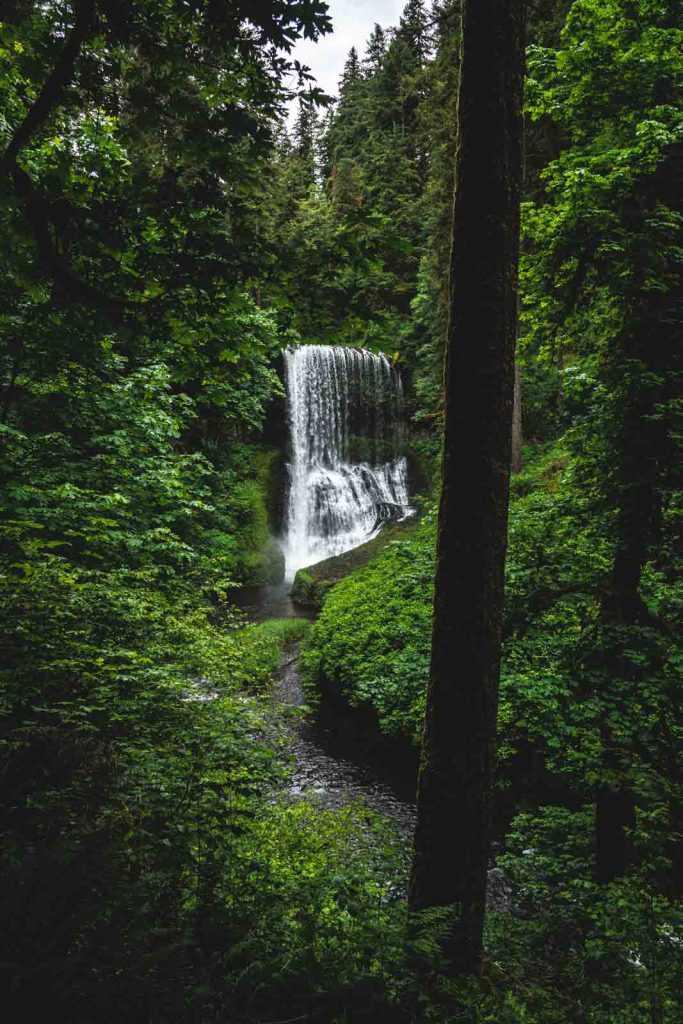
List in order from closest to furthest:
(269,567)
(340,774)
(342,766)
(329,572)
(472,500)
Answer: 1. (472,500)
2. (340,774)
3. (342,766)
4. (329,572)
5. (269,567)

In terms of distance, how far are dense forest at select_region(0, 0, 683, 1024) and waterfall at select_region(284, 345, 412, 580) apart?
1547 cm

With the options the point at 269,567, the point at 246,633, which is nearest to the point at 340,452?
the point at 269,567

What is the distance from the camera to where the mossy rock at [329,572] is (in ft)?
53.0

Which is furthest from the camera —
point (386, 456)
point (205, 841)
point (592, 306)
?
point (386, 456)

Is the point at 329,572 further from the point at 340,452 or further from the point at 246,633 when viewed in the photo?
the point at 246,633

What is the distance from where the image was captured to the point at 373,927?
108 inches

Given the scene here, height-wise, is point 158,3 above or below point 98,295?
above

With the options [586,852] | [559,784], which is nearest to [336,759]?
[559,784]

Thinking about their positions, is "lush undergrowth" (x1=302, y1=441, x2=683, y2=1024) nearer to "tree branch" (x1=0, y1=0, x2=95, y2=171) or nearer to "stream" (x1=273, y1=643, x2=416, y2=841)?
"stream" (x1=273, y1=643, x2=416, y2=841)

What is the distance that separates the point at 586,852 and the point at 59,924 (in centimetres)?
443

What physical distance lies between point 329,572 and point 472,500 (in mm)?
A: 14196

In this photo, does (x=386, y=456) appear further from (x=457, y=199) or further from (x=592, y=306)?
(x=457, y=199)

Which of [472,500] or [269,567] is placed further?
[269,567]

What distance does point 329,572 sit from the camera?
54.7 ft
